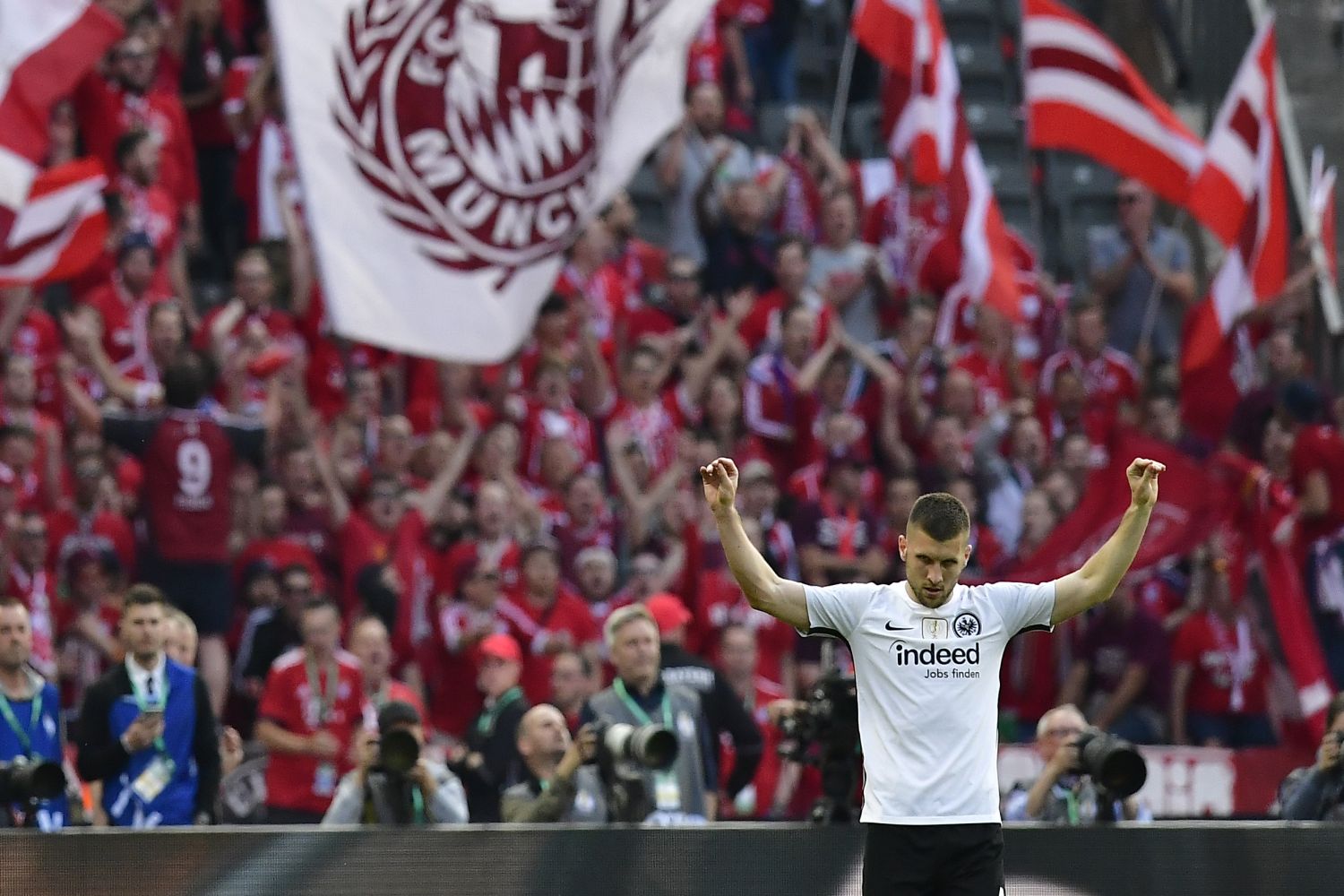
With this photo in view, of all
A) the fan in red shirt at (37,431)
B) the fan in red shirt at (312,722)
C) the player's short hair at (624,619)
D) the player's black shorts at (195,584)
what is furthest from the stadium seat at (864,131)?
the player's short hair at (624,619)

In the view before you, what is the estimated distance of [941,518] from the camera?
21.2 feet

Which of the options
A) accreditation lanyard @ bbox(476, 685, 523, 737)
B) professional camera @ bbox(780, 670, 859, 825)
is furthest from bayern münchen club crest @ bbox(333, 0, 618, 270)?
professional camera @ bbox(780, 670, 859, 825)

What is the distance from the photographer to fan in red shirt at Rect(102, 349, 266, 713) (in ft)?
39.0

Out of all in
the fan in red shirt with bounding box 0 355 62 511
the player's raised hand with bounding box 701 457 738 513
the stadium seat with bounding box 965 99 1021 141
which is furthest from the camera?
the stadium seat with bounding box 965 99 1021 141

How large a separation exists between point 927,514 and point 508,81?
558cm

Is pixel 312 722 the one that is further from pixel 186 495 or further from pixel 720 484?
pixel 720 484

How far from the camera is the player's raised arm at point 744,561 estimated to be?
6484 mm

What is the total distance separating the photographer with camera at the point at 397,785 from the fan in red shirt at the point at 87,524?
125 inches

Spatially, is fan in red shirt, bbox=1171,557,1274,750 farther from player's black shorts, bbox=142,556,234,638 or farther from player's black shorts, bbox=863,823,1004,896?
player's black shorts, bbox=863,823,1004,896

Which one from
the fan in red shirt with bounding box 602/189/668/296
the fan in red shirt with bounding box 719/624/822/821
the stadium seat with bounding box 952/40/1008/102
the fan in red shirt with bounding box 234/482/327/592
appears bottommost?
the fan in red shirt with bounding box 719/624/822/821

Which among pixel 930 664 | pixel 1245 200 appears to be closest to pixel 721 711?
pixel 930 664

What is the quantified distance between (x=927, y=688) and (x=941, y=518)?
45 cm

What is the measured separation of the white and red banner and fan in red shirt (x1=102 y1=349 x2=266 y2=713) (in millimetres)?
1171

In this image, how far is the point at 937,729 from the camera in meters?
6.57
